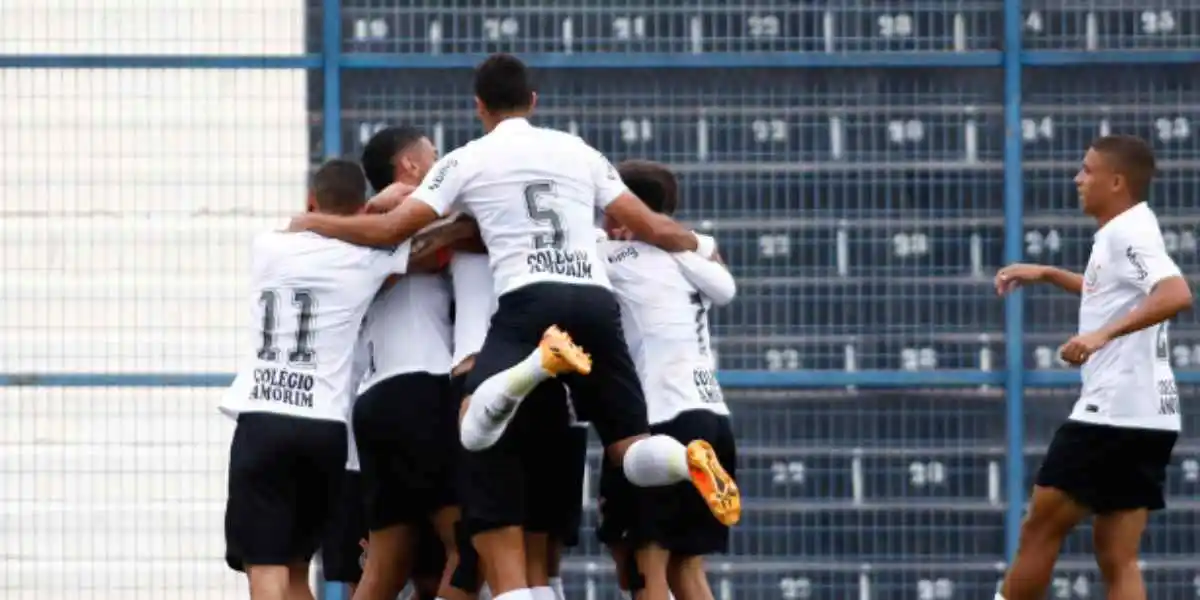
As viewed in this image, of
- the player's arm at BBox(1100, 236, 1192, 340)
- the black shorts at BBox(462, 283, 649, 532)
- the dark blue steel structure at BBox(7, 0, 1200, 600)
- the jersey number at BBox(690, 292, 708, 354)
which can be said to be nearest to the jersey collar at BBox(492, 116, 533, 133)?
the black shorts at BBox(462, 283, 649, 532)

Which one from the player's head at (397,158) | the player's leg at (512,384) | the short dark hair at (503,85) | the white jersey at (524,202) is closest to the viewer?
the player's leg at (512,384)

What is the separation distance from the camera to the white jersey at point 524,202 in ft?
35.1

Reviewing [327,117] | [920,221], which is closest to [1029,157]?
[920,221]

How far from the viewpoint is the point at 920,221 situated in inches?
596

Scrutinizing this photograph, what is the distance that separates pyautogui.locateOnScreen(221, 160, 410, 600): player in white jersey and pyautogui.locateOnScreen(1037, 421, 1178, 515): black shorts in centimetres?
262

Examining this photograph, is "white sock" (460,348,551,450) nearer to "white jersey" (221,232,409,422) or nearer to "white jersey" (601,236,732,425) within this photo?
"white jersey" (221,232,409,422)

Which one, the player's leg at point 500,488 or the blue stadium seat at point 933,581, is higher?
the player's leg at point 500,488

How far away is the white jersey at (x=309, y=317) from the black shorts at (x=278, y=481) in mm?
53

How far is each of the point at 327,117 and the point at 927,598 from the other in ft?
11.3

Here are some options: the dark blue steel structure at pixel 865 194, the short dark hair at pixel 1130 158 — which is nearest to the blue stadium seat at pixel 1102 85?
the dark blue steel structure at pixel 865 194

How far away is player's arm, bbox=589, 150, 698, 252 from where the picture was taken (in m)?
11.0

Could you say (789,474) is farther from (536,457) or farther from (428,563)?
(536,457)

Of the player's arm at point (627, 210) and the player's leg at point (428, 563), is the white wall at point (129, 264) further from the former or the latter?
the player's arm at point (627, 210)

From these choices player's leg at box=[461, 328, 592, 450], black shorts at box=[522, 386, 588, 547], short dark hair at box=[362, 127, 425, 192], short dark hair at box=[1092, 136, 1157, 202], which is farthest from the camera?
short dark hair at box=[1092, 136, 1157, 202]
